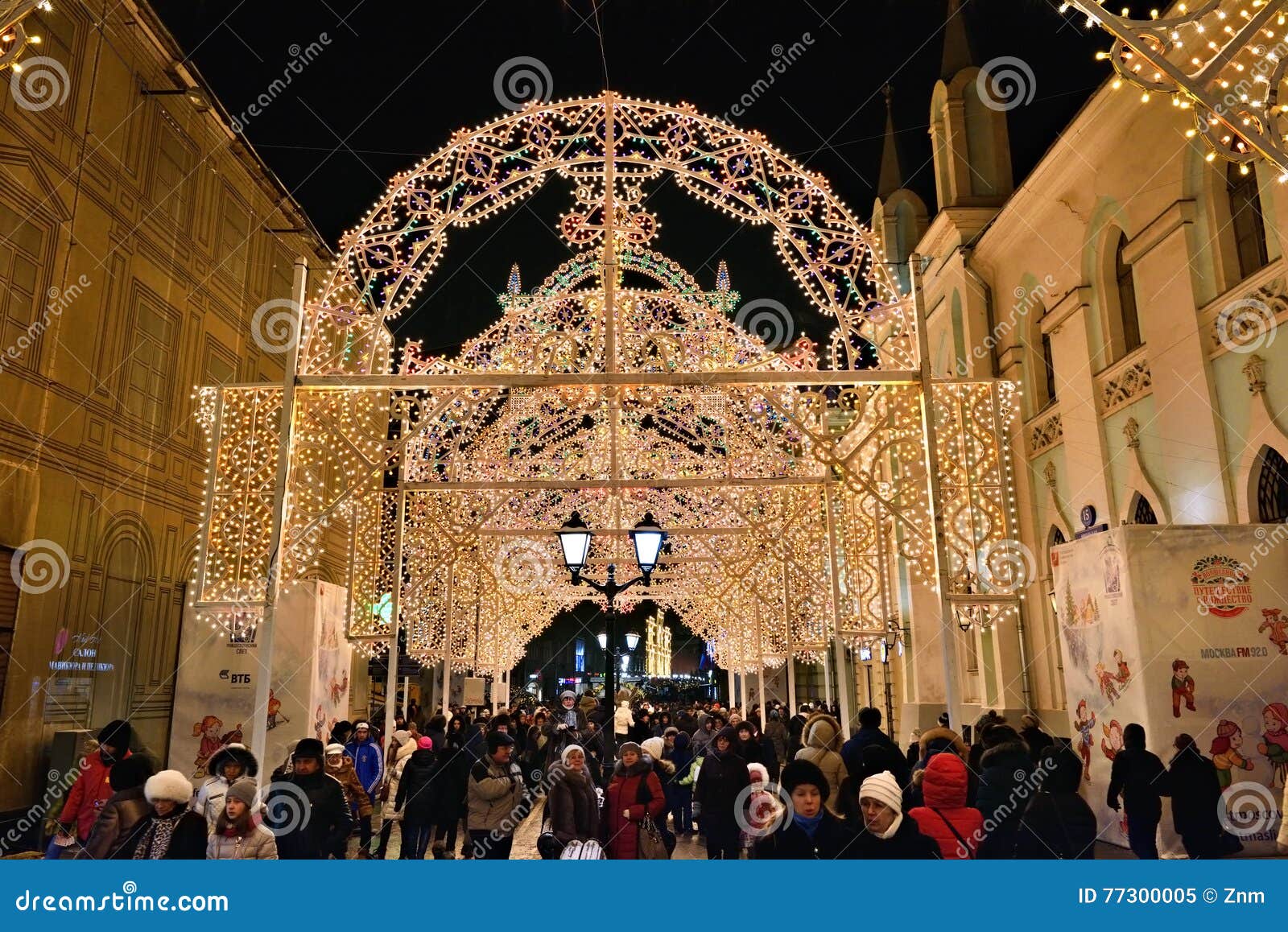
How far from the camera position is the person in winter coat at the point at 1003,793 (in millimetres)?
5504

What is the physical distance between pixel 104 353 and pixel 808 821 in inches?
516

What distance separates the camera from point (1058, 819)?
565 centimetres

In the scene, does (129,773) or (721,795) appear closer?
(129,773)

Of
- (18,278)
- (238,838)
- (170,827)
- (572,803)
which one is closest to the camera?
(170,827)

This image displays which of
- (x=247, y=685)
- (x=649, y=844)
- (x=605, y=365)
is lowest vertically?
(x=649, y=844)

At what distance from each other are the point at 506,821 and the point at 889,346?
17.8ft

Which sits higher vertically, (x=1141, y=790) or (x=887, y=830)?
(x=887, y=830)

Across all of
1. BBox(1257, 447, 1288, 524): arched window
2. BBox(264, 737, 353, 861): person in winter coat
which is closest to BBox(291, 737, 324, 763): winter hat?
BBox(264, 737, 353, 861): person in winter coat

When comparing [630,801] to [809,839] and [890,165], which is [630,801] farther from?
[890,165]

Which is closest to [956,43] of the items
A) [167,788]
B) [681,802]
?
[681,802]

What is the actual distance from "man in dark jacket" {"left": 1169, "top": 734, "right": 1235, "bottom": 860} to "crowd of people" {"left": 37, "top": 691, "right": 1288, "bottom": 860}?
1 centimetres

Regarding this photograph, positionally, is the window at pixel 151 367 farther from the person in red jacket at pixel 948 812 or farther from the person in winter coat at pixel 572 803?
the person in red jacket at pixel 948 812

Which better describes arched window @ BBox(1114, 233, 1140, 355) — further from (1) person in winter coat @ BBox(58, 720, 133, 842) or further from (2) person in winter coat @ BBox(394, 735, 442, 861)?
(1) person in winter coat @ BBox(58, 720, 133, 842)

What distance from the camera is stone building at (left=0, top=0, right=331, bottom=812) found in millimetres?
12055
